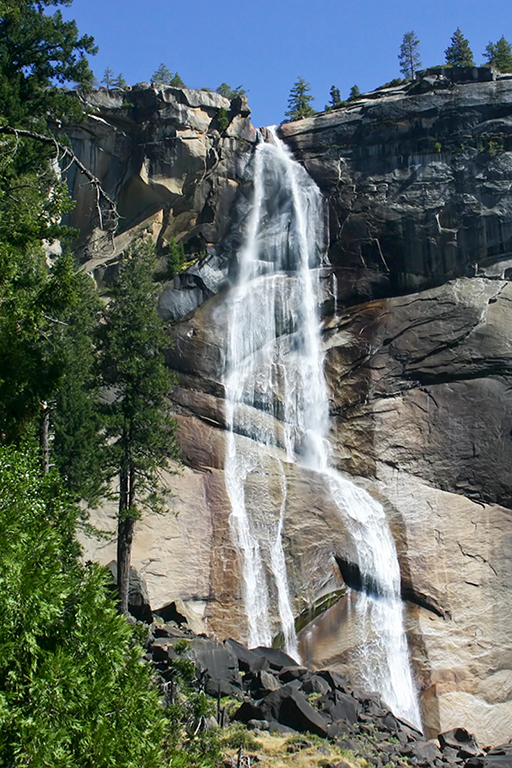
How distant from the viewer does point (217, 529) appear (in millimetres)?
31234

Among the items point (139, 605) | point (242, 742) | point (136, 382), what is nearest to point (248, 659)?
point (139, 605)

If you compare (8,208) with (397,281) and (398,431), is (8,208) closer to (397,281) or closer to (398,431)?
(398,431)

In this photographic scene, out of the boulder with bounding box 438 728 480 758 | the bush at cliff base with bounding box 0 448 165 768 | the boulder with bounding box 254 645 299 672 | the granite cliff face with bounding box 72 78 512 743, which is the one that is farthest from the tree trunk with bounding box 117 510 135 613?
the bush at cliff base with bounding box 0 448 165 768

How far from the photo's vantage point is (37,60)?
63.3 feet

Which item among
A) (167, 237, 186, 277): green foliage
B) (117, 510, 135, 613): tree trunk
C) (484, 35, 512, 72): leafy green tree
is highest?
(484, 35, 512, 72): leafy green tree

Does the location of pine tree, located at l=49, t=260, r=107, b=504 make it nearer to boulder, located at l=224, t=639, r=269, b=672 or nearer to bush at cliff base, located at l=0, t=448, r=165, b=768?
boulder, located at l=224, t=639, r=269, b=672

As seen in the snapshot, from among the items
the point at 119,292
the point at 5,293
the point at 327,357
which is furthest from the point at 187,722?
the point at 327,357

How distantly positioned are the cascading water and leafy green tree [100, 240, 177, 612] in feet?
19.9

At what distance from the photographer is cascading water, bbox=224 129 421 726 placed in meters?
29.4

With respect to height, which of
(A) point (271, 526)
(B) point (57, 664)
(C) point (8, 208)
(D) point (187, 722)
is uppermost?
(C) point (8, 208)

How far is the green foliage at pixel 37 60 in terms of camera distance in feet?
61.6

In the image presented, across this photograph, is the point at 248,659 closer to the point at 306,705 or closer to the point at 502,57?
the point at 306,705

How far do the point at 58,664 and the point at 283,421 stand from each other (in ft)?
91.3

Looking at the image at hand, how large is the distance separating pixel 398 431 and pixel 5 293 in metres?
26.3
